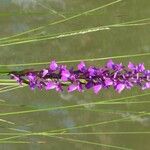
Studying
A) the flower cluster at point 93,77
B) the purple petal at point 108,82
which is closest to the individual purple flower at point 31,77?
the flower cluster at point 93,77

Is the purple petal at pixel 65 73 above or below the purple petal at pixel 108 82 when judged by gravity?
above

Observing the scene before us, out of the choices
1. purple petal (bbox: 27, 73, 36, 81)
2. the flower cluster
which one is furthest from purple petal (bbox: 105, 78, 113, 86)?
purple petal (bbox: 27, 73, 36, 81)

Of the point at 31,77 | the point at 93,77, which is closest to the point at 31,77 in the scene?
the point at 31,77

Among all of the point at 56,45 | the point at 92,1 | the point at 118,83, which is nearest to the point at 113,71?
the point at 118,83

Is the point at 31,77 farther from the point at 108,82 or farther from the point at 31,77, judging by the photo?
the point at 108,82

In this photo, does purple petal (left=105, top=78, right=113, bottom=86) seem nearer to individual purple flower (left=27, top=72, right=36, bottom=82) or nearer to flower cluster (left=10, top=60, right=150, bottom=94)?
flower cluster (left=10, top=60, right=150, bottom=94)

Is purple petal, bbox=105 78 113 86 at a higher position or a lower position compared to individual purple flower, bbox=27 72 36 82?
lower

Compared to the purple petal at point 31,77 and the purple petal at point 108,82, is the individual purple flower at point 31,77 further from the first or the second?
the purple petal at point 108,82

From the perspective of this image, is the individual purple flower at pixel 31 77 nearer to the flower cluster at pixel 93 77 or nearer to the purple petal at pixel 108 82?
the flower cluster at pixel 93 77

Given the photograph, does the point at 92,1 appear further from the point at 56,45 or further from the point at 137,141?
the point at 137,141

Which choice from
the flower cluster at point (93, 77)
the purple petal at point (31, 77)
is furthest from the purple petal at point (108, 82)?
the purple petal at point (31, 77)
